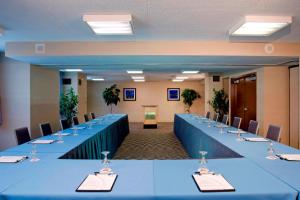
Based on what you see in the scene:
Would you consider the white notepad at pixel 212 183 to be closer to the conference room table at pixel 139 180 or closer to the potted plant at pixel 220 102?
the conference room table at pixel 139 180

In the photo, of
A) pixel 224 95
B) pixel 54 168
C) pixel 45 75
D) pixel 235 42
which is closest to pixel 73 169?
pixel 54 168

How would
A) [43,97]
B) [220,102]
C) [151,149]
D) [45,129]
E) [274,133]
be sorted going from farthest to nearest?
[220,102] → [43,97] → [151,149] → [45,129] → [274,133]

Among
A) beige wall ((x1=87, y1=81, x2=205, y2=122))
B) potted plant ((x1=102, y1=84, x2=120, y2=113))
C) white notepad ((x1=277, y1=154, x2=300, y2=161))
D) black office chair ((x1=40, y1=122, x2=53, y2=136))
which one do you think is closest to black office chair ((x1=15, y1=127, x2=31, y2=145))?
black office chair ((x1=40, y1=122, x2=53, y2=136))

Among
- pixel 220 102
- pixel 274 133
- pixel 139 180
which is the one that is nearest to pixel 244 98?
pixel 220 102

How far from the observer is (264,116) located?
21.2 ft

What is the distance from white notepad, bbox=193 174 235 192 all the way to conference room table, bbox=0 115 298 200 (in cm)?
4

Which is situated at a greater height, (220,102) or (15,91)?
(15,91)

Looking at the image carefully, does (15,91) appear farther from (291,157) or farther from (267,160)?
(291,157)

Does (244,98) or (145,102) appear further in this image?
(145,102)

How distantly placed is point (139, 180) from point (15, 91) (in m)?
5.02

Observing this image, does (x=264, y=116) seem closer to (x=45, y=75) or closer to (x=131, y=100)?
(x=45, y=75)

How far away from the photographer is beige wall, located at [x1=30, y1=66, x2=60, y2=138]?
5980 millimetres

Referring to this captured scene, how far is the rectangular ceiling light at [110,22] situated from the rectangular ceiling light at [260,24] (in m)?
1.47

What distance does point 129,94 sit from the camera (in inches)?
545
